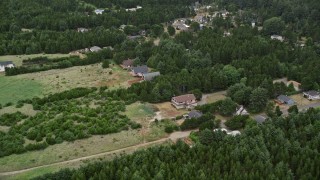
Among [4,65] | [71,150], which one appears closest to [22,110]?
[71,150]

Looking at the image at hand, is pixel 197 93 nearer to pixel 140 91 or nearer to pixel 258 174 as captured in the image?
pixel 140 91

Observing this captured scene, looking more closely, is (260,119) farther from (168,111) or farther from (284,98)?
(168,111)

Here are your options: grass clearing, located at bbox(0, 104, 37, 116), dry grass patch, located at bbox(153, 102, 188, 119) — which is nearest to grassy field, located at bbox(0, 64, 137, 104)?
grass clearing, located at bbox(0, 104, 37, 116)

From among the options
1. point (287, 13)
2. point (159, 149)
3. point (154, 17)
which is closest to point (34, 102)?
point (159, 149)

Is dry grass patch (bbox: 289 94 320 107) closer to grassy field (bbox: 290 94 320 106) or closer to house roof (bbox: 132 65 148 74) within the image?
grassy field (bbox: 290 94 320 106)

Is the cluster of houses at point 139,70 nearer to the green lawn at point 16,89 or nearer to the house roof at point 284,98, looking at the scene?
the green lawn at point 16,89

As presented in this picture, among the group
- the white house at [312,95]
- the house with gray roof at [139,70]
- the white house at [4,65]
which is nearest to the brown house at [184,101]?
the house with gray roof at [139,70]

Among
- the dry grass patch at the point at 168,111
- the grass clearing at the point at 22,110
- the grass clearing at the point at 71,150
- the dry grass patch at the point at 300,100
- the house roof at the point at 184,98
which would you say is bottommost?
the dry grass patch at the point at 300,100
